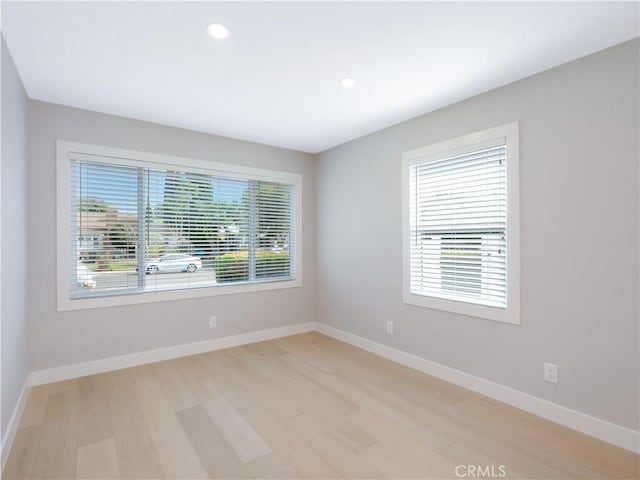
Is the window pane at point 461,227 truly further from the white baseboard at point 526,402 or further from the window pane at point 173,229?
the window pane at point 173,229

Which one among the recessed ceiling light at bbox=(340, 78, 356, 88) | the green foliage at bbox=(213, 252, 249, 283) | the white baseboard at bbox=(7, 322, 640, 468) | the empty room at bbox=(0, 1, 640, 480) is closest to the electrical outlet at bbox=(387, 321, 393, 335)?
the empty room at bbox=(0, 1, 640, 480)

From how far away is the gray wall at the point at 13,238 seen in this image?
2.01 meters

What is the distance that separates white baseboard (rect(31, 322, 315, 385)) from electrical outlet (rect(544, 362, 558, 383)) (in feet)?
9.48

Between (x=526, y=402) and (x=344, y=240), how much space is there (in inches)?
97.2

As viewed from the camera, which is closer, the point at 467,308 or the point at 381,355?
the point at 467,308

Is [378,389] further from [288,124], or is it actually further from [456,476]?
[288,124]

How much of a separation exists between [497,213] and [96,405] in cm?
354

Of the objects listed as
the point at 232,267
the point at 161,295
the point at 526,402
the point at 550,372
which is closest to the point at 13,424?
the point at 161,295

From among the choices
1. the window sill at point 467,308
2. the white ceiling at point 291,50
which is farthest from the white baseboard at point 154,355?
the white ceiling at point 291,50

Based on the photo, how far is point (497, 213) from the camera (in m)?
2.67

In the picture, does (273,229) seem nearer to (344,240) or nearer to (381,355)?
(344,240)

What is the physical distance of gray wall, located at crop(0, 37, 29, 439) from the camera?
6.59ft

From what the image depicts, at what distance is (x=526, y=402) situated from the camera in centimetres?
245

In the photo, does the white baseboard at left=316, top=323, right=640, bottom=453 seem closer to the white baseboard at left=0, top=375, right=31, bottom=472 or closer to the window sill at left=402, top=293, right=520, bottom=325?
the window sill at left=402, top=293, right=520, bottom=325
